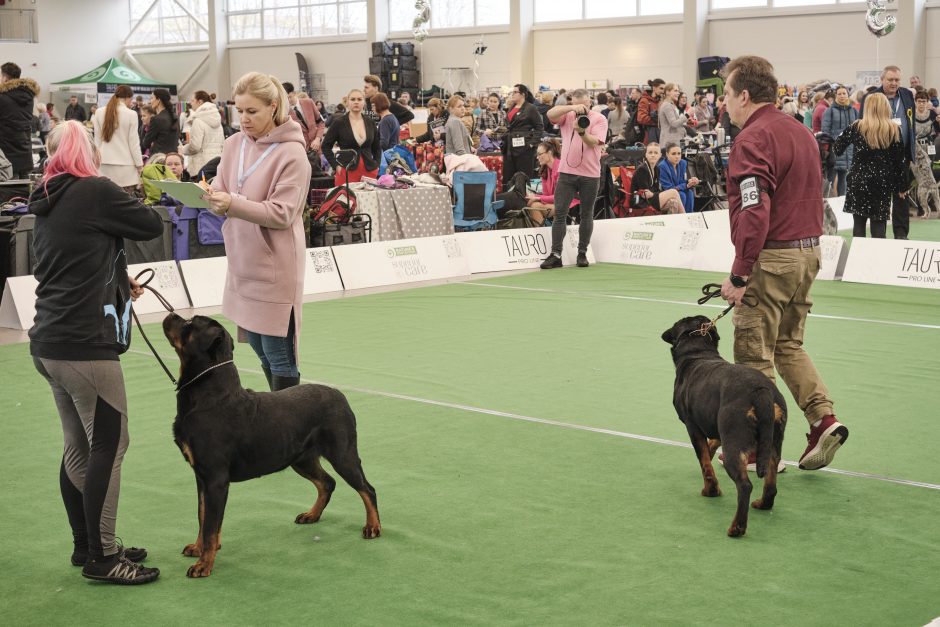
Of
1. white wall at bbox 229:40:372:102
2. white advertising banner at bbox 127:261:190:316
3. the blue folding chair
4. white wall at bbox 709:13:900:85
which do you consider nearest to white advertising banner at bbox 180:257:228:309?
white advertising banner at bbox 127:261:190:316

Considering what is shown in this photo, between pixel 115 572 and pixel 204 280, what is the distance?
20.4 ft

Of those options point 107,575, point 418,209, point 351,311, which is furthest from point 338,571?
point 418,209

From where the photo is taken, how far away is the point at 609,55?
29328 mm

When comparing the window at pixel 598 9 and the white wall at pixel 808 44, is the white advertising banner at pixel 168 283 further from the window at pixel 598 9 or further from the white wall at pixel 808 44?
the window at pixel 598 9

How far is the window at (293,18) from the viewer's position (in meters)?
34.0

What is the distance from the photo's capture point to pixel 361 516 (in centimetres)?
421

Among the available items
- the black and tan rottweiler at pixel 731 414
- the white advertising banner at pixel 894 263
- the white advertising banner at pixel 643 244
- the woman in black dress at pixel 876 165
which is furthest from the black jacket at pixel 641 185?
the black and tan rottweiler at pixel 731 414

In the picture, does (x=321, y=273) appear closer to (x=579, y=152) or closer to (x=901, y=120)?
(x=579, y=152)

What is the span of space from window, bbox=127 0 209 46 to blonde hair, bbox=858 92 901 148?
101ft

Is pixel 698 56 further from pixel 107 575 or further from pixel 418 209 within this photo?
pixel 107 575

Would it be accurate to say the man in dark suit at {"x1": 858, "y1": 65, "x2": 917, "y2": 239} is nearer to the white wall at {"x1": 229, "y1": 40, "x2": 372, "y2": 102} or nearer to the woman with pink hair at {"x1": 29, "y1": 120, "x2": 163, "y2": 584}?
the woman with pink hair at {"x1": 29, "y1": 120, "x2": 163, "y2": 584}

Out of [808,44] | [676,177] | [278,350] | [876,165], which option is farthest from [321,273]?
[808,44]

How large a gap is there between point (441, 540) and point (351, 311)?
531 centimetres

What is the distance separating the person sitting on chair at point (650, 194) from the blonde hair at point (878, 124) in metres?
3.34
